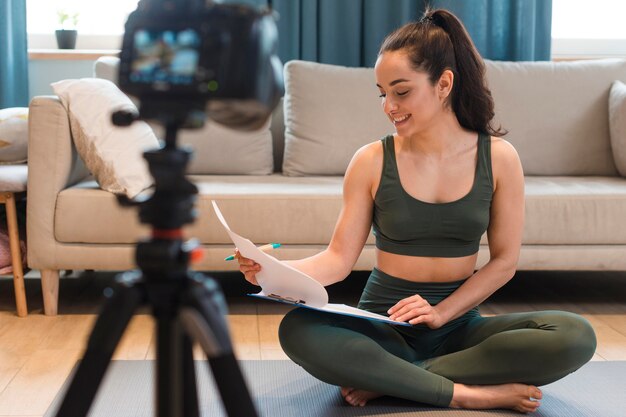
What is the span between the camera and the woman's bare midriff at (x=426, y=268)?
5.99 feet

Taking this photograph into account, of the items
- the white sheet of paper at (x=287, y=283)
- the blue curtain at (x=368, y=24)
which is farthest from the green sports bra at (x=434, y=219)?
the blue curtain at (x=368, y=24)

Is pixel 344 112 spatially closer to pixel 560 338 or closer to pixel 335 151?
pixel 335 151

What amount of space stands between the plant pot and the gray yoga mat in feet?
6.54

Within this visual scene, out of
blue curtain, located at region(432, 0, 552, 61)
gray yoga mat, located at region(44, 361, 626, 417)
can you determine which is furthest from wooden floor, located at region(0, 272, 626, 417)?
blue curtain, located at region(432, 0, 552, 61)

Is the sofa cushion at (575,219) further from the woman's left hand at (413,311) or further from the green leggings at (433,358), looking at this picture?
the woman's left hand at (413,311)

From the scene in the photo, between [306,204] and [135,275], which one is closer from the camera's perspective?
[135,275]

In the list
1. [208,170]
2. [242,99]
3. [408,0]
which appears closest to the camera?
[242,99]

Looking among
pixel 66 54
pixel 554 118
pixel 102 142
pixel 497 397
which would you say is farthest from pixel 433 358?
pixel 66 54

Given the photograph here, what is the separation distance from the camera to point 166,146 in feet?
2.58

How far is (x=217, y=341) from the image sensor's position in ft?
2.52

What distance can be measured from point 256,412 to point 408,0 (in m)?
3.02

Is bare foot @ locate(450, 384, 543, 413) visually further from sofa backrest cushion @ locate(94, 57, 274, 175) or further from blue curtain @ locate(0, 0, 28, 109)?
blue curtain @ locate(0, 0, 28, 109)

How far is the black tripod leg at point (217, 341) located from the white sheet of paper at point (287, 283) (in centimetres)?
69

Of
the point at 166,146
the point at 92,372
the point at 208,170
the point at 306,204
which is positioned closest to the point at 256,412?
the point at 92,372
